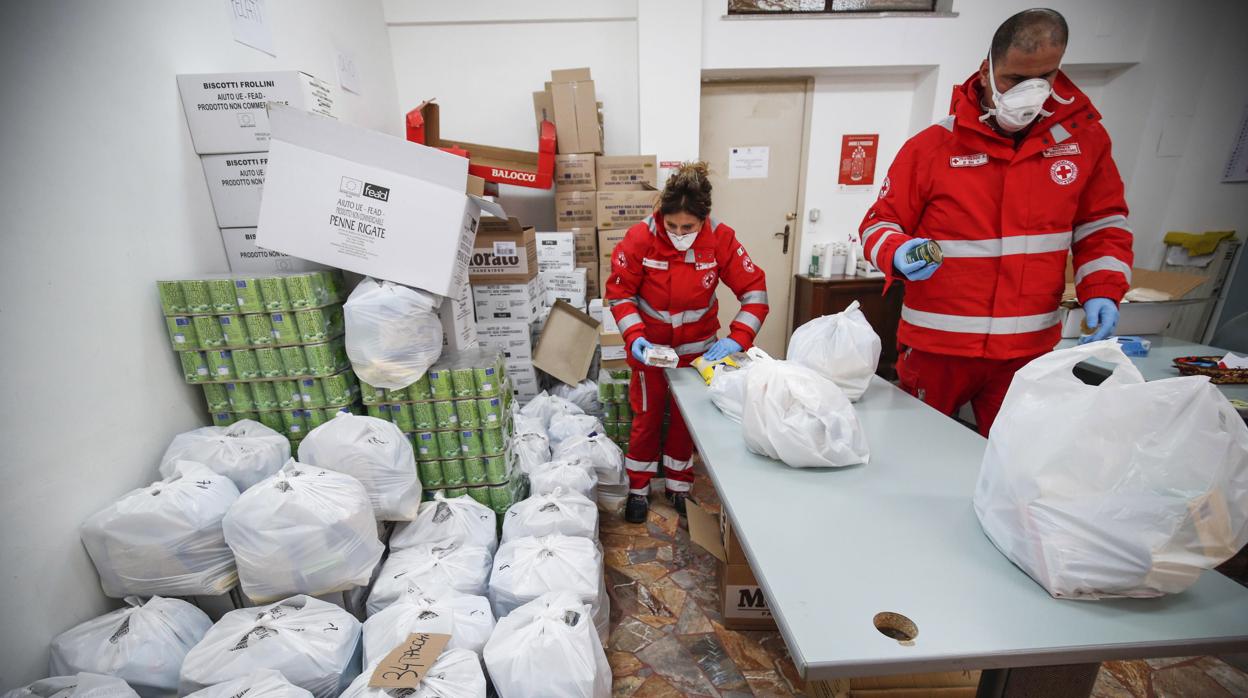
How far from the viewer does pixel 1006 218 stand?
1380mm

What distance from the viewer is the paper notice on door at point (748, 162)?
3719 mm

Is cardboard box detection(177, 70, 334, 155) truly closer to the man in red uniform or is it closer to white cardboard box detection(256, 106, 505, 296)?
white cardboard box detection(256, 106, 505, 296)

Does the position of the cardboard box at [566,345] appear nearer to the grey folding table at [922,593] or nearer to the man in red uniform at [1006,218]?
the man in red uniform at [1006,218]

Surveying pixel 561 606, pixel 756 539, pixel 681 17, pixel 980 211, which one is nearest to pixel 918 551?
pixel 756 539

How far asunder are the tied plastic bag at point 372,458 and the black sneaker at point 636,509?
976 millimetres

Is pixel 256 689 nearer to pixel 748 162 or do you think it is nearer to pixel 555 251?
pixel 555 251

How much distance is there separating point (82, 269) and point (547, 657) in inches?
→ 61.6

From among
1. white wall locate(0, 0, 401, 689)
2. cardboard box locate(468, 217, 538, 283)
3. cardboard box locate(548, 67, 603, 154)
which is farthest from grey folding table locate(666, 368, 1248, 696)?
cardboard box locate(548, 67, 603, 154)

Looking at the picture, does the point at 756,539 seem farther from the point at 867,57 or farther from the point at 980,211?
the point at 867,57

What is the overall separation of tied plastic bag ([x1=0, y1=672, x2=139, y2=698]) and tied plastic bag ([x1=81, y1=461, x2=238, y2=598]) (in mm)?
244

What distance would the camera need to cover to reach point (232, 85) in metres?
1.55

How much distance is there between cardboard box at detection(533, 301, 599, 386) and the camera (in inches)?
111

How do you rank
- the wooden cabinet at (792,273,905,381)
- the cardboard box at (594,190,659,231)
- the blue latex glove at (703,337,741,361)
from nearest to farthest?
the blue latex glove at (703,337,741,361) → the cardboard box at (594,190,659,231) → the wooden cabinet at (792,273,905,381)

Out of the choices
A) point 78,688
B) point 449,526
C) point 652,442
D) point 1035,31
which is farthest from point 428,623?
point 1035,31
